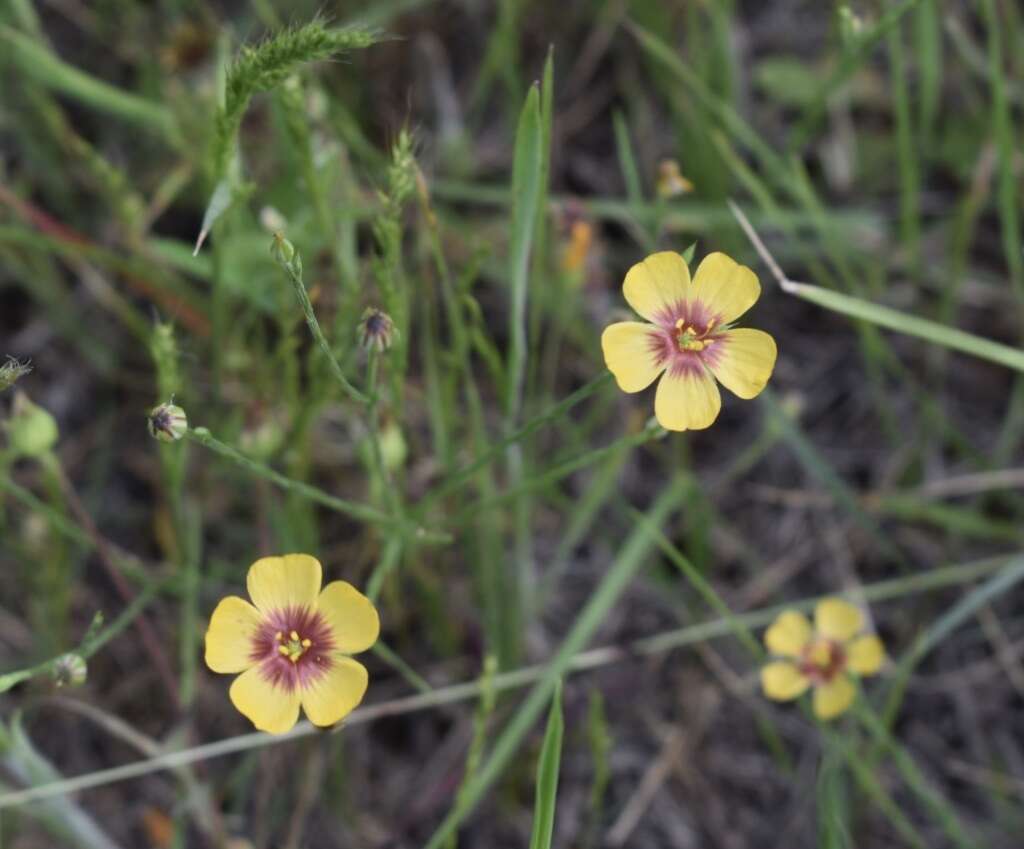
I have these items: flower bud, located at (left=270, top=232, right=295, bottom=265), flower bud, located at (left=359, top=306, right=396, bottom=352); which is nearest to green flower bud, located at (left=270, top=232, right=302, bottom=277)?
flower bud, located at (left=270, top=232, right=295, bottom=265)

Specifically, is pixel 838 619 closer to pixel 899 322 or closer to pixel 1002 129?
pixel 899 322

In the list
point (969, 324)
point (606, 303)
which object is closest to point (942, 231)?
point (969, 324)

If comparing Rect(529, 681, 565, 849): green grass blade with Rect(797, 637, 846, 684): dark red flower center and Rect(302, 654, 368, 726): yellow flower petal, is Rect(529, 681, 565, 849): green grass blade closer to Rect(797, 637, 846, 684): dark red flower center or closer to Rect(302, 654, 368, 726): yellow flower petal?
Rect(302, 654, 368, 726): yellow flower petal

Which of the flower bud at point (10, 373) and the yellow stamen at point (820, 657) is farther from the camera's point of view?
the yellow stamen at point (820, 657)

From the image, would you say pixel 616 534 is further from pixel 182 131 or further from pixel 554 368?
pixel 182 131

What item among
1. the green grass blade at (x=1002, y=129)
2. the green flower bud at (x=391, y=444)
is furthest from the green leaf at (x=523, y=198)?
the green grass blade at (x=1002, y=129)

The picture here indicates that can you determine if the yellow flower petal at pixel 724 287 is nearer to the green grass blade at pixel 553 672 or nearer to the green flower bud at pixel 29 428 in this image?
the green grass blade at pixel 553 672

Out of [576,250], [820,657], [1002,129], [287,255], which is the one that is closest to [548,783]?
[287,255]
